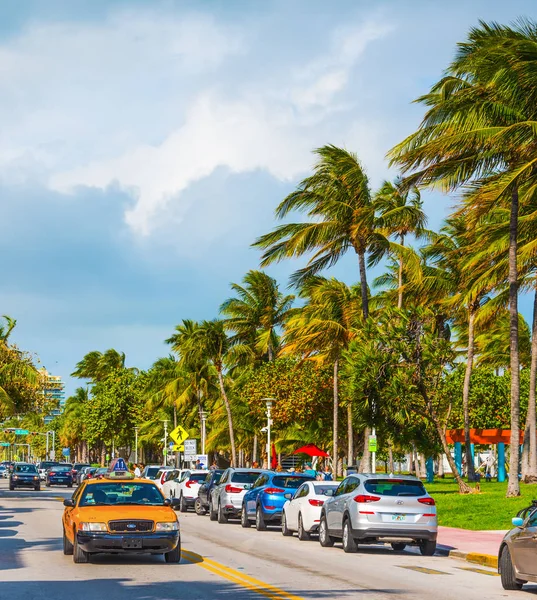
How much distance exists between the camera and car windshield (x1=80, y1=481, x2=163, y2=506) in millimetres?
17766

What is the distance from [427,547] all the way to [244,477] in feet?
36.5

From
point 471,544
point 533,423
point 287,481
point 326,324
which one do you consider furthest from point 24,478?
point 471,544

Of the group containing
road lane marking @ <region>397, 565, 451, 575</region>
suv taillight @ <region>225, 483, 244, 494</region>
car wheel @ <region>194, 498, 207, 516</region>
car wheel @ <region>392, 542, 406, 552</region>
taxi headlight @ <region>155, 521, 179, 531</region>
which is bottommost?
car wheel @ <region>194, 498, 207, 516</region>

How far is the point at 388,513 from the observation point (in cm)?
2077

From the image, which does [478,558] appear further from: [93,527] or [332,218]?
[332,218]

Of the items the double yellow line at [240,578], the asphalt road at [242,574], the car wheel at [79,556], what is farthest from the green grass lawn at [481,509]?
the car wheel at [79,556]

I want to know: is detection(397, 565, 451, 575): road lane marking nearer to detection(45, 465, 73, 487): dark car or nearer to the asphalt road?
the asphalt road

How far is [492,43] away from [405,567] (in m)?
18.7

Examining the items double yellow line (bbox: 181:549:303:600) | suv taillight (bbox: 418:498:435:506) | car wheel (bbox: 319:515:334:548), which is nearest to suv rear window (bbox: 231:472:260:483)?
car wheel (bbox: 319:515:334:548)

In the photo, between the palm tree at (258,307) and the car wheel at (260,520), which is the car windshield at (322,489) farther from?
the palm tree at (258,307)

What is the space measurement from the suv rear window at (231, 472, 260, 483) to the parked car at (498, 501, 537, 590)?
16.7 m

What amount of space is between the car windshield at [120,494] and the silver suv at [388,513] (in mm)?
4643

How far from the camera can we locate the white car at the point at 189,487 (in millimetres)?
38656

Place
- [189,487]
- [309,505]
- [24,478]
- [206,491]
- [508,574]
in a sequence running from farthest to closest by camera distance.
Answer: [24,478] → [189,487] → [206,491] → [309,505] → [508,574]
